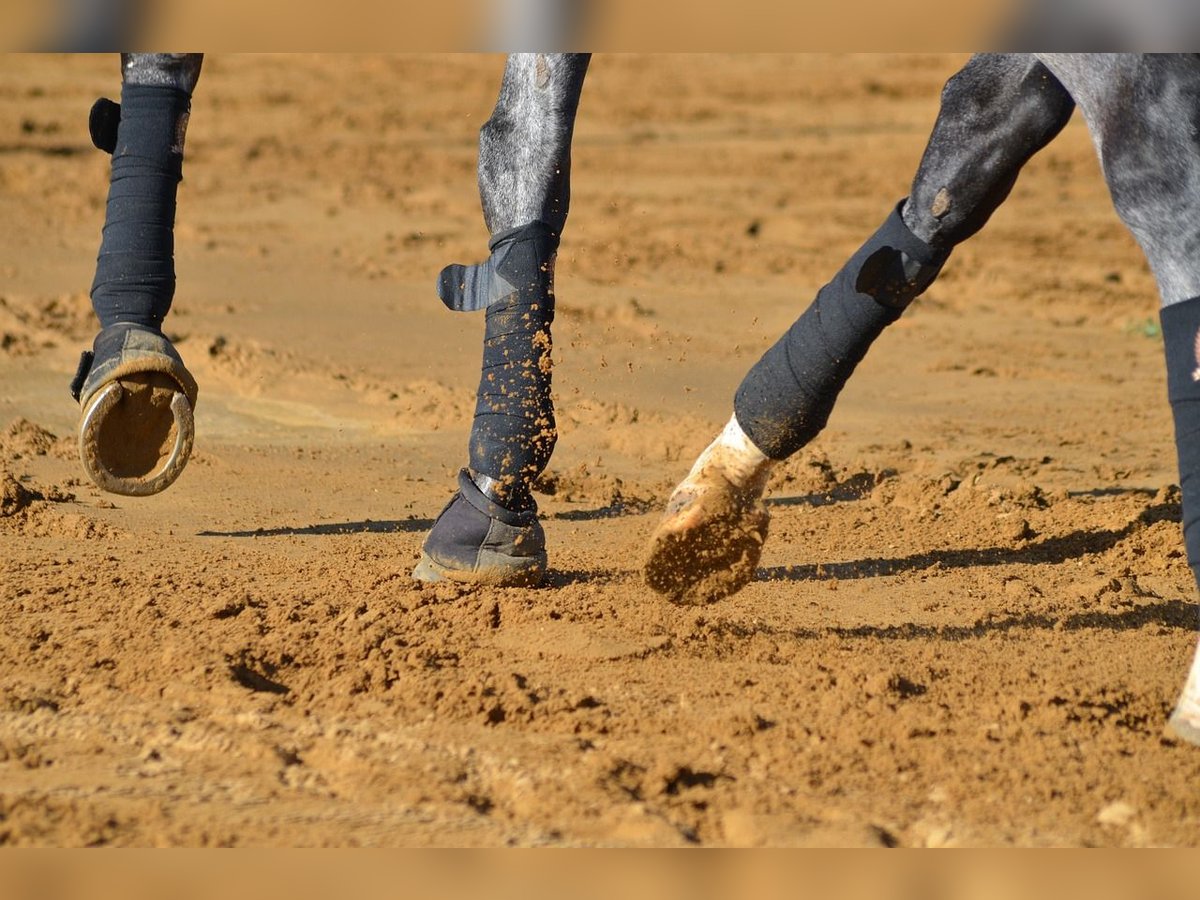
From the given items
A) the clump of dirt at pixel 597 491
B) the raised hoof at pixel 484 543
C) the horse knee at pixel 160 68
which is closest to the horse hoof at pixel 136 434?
the raised hoof at pixel 484 543

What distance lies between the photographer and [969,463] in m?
4.66

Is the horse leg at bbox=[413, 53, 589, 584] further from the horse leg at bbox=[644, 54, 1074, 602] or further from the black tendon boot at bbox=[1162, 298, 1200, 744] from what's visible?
the black tendon boot at bbox=[1162, 298, 1200, 744]

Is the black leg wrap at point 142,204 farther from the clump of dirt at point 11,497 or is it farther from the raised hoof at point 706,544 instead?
the raised hoof at point 706,544

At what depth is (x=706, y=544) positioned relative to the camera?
3.09m

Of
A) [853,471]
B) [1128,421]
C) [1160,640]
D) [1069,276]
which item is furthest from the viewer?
[1069,276]

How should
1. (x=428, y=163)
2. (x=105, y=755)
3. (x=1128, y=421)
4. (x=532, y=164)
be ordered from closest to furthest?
(x=105, y=755)
(x=532, y=164)
(x=1128, y=421)
(x=428, y=163)

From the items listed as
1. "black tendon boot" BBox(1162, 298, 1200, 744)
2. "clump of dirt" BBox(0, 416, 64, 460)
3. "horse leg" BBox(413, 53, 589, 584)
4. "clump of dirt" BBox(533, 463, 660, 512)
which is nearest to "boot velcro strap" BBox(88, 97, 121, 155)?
"horse leg" BBox(413, 53, 589, 584)

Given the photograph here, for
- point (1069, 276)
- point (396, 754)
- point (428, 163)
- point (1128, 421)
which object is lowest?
point (396, 754)

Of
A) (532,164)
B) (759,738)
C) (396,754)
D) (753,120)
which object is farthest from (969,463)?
(753,120)

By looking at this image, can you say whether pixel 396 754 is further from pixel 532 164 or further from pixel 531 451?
pixel 532 164

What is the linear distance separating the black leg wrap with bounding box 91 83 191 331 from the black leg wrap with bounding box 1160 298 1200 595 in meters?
2.08

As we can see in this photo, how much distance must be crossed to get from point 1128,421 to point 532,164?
2.84 meters

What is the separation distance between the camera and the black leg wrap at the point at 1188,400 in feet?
7.80

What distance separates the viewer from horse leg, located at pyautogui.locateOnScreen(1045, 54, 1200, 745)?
2.35m
